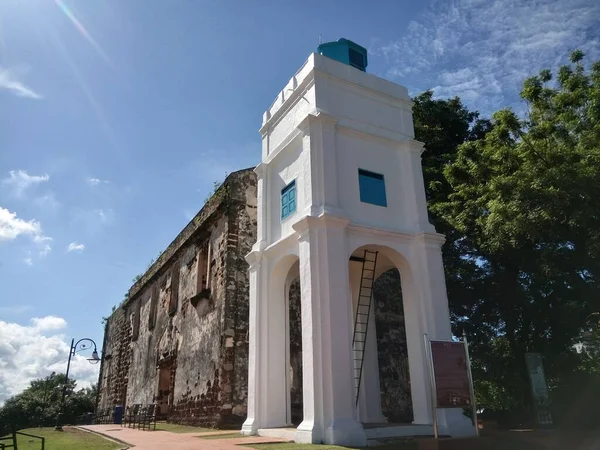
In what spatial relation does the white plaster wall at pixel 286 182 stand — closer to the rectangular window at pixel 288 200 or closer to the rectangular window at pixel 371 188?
the rectangular window at pixel 288 200

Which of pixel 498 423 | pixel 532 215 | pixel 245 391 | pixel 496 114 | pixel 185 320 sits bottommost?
pixel 498 423

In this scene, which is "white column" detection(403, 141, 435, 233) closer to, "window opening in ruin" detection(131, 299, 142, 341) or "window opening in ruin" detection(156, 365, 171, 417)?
"window opening in ruin" detection(156, 365, 171, 417)

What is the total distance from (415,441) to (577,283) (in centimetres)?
665

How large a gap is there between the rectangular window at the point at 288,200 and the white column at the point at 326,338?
1157 mm

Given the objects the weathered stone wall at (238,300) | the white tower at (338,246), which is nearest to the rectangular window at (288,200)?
the white tower at (338,246)

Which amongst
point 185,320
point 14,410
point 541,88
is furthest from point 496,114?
point 14,410

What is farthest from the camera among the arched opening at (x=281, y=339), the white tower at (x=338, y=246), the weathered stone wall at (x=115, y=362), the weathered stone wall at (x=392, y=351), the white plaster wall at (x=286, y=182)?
the weathered stone wall at (x=115, y=362)

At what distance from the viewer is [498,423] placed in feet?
39.7

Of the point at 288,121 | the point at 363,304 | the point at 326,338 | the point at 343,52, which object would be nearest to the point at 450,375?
the point at 326,338

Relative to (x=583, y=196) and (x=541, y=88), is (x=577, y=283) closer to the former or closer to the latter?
(x=583, y=196)

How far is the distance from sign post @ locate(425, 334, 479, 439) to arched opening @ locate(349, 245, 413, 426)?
1796 millimetres

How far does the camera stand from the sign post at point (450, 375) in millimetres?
7246

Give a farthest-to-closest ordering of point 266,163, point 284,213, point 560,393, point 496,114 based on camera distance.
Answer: point 560,393, point 496,114, point 266,163, point 284,213

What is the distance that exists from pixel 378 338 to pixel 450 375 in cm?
522
